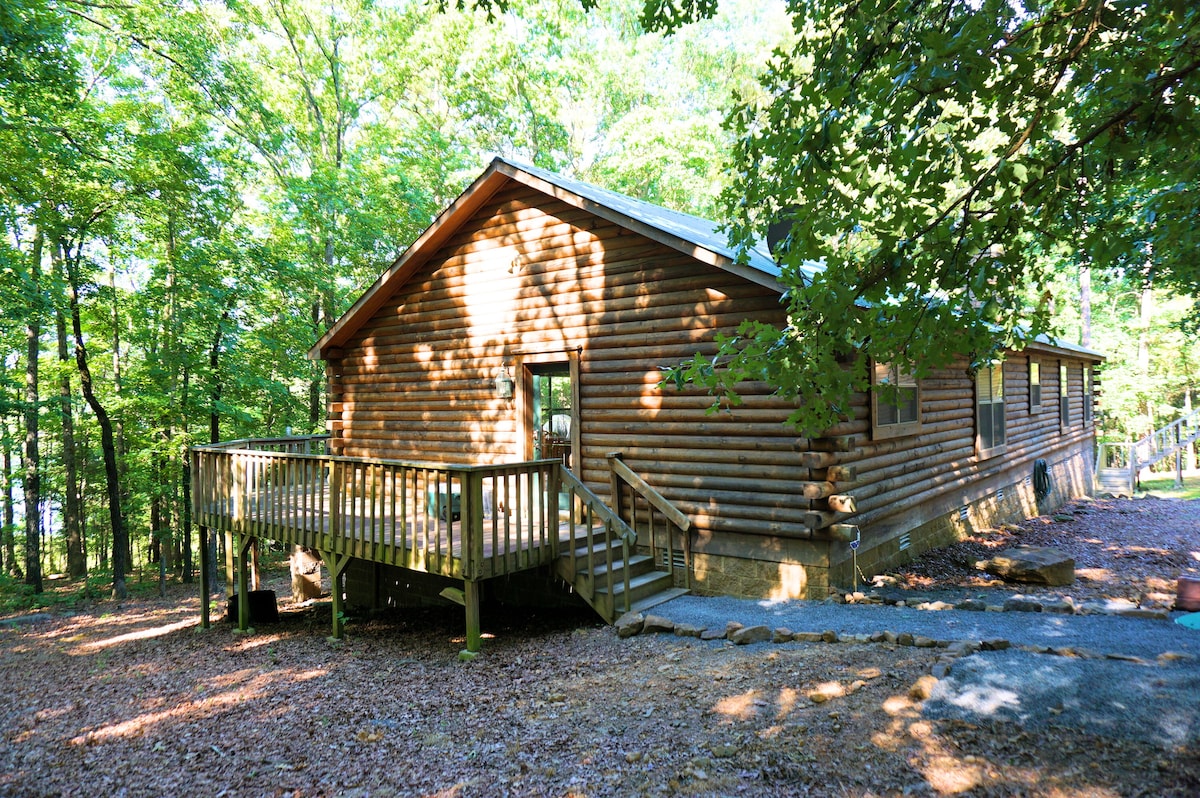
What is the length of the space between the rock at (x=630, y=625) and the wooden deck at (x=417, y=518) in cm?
28

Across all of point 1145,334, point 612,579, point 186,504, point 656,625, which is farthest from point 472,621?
point 1145,334

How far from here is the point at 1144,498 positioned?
1784 centimetres

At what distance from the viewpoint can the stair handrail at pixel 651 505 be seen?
26.3 feet

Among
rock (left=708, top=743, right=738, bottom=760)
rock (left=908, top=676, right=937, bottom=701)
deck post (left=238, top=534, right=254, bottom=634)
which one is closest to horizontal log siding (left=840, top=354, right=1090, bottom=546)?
rock (left=908, top=676, right=937, bottom=701)

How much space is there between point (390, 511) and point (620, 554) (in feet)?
10.7

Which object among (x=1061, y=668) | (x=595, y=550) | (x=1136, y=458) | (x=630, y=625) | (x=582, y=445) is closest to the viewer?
(x=1061, y=668)

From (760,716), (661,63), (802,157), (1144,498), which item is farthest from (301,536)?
(661,63)

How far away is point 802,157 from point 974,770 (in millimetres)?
3745

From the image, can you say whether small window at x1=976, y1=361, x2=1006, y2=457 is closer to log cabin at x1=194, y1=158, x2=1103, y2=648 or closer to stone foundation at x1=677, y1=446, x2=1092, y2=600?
log cabin at x1=194, y1=158, x2=1103, y2=648

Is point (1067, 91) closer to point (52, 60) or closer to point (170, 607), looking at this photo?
point (52, 60)

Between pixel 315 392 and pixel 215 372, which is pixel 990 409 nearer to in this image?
pixel 215 372

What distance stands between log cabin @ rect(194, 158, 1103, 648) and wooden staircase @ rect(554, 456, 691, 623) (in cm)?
3

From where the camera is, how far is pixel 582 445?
29.9 feet

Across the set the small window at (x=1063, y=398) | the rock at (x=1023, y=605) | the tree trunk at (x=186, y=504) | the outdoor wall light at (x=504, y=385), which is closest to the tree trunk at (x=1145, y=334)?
the small window at (x=1063, y=398)
